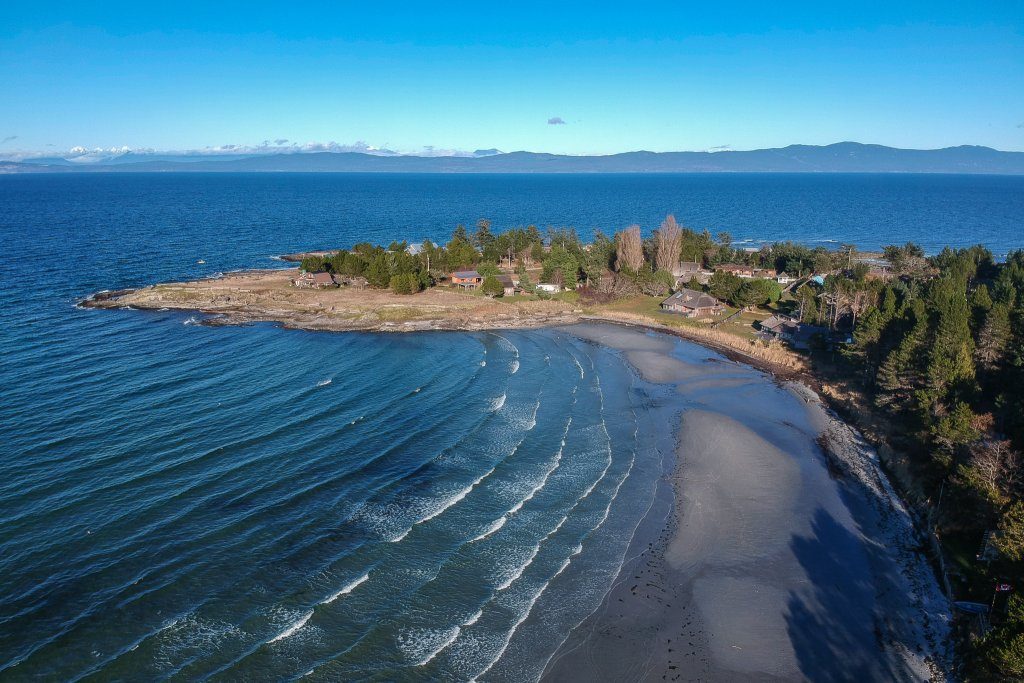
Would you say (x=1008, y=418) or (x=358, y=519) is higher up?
(x=1008, y=418)

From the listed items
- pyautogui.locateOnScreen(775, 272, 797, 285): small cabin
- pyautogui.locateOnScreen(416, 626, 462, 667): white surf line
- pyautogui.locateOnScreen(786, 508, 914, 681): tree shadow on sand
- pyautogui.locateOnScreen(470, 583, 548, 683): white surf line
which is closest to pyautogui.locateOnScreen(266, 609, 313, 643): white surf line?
pyautogui.locateOnScreen(416, 626, 462, 667): white surf line

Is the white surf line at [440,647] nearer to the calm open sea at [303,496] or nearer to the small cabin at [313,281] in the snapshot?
the calm open sea at [303,496]

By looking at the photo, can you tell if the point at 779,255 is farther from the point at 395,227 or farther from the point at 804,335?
the point at 395,227

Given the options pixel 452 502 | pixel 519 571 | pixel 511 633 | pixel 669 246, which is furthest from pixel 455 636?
pixel 669 246

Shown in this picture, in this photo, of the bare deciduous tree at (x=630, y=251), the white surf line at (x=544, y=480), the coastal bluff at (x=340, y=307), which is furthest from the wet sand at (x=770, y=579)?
the bare deciduous tree at (x=630, y=251)

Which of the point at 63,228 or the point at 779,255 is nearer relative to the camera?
the point at 779,255

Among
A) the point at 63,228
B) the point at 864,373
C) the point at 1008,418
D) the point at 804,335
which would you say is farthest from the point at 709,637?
the point at 63,228
